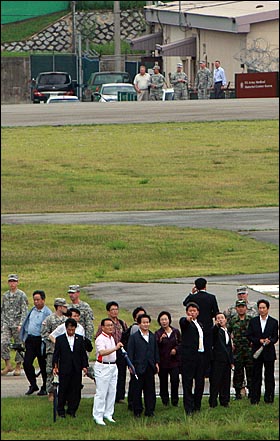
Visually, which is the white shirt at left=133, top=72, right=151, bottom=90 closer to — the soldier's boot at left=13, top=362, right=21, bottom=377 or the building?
the building

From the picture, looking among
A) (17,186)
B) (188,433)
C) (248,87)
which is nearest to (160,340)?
(188,433)

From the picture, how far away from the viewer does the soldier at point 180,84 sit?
3572 centimetres

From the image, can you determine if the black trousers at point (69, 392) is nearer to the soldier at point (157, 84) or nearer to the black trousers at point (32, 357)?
the black trousers at point (32, 357)

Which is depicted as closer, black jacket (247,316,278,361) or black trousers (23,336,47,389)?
black jacket (247,316,278,361)

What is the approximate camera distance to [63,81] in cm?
4653

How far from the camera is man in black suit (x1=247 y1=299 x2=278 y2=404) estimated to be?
1269 cm

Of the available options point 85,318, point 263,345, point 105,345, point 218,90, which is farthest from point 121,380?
point 218,90

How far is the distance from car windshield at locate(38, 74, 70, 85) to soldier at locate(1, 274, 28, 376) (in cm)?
3177

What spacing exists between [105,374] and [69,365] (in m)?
0.42

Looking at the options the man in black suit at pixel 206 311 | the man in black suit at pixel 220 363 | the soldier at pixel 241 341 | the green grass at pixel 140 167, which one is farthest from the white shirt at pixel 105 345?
the green grass at pixel 140 167

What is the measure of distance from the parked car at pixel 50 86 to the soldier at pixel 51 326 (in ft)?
107

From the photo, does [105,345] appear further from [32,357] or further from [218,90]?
[218,90]

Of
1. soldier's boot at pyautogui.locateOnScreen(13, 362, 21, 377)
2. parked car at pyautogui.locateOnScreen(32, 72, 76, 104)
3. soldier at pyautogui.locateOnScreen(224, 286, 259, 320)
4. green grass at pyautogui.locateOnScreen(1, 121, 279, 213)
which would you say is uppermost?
parked car at pyautogui.locateOnScreen(32, 72, 76, 104)

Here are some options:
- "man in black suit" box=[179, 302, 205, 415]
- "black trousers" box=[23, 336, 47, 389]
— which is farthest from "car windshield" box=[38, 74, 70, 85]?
"man in black suit" box=[179, 302, 205, 415]
